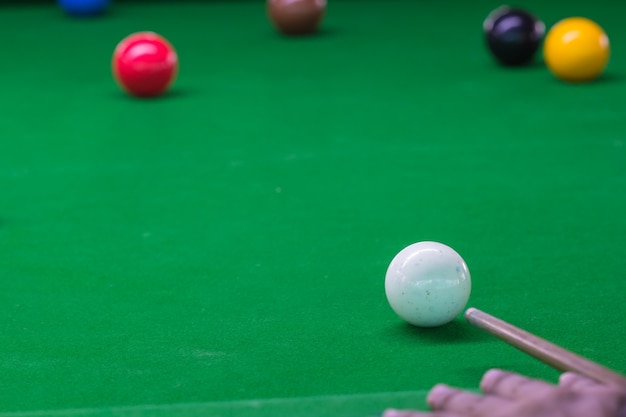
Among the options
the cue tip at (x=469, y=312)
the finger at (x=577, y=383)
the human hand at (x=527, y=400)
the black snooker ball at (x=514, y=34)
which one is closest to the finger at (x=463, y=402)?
the human hand at (x=527, y=400)

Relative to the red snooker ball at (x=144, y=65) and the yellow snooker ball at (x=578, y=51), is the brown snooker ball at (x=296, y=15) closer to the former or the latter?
the red snooker ball at (x=144, y=65)

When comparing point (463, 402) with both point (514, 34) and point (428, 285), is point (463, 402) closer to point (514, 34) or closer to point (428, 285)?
point (428, 285)

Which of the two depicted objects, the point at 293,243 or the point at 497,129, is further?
the point at 497,129

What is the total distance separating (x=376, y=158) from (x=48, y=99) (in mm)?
2887

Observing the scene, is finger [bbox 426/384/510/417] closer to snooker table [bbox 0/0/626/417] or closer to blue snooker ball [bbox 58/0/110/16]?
snooker table [bbox 0/0/626/417]

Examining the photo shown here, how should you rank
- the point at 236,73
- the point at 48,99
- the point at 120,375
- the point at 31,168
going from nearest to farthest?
the point at 120,375
the point at 31,168
the point at 48,99
the point at 236,73

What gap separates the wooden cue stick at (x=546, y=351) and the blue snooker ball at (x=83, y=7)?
28.2 feet

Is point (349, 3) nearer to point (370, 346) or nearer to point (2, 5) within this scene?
point (2, 5)

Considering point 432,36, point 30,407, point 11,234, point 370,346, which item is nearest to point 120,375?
point 30,407

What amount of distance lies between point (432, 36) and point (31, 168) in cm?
495

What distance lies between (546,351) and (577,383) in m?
0.39

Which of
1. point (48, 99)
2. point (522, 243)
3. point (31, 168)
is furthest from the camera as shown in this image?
point (48, 99)

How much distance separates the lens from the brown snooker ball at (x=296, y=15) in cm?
954

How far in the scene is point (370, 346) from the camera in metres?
3.50
